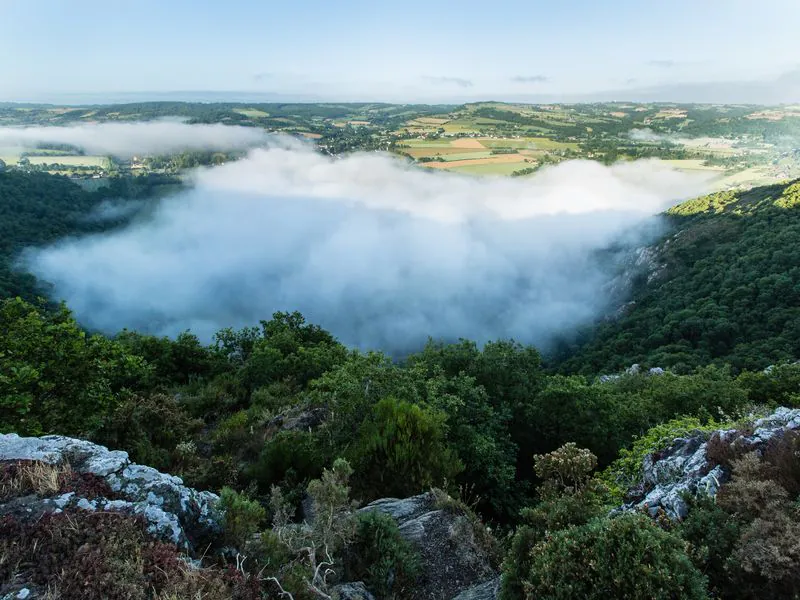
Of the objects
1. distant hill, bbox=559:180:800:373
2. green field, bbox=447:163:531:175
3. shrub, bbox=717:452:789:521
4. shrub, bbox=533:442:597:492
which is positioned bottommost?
distant hill, bbox=559:180:800:373

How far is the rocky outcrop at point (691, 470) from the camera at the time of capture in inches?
312

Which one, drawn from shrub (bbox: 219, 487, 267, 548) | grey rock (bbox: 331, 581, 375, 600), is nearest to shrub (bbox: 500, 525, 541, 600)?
grey rock (bbox: 331, 581, 375, 600)

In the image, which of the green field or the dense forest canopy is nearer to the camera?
the dense forest canopy

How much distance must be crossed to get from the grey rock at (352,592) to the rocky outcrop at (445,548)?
1.26 m

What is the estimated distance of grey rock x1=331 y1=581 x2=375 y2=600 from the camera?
A: 702 centimetres

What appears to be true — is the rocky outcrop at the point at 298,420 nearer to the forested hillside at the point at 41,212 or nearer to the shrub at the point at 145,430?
the shrub at the point at 145,430

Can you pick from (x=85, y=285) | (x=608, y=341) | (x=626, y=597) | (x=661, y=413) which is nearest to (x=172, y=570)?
(x=626, y=597)

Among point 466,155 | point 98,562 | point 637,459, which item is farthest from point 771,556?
point 466,155

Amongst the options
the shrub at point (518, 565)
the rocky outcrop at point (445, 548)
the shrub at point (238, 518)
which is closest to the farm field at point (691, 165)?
the rocky outcrop at point (445, 548)

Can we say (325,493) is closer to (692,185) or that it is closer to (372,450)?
(372,450)

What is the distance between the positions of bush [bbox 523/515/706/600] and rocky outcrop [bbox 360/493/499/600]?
7.72ft

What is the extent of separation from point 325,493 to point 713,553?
607cm

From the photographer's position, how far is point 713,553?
247 inches

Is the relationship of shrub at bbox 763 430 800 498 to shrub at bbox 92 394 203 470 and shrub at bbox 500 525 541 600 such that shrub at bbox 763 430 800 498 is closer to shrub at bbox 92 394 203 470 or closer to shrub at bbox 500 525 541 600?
shrub at bbox 500 525 541 600
